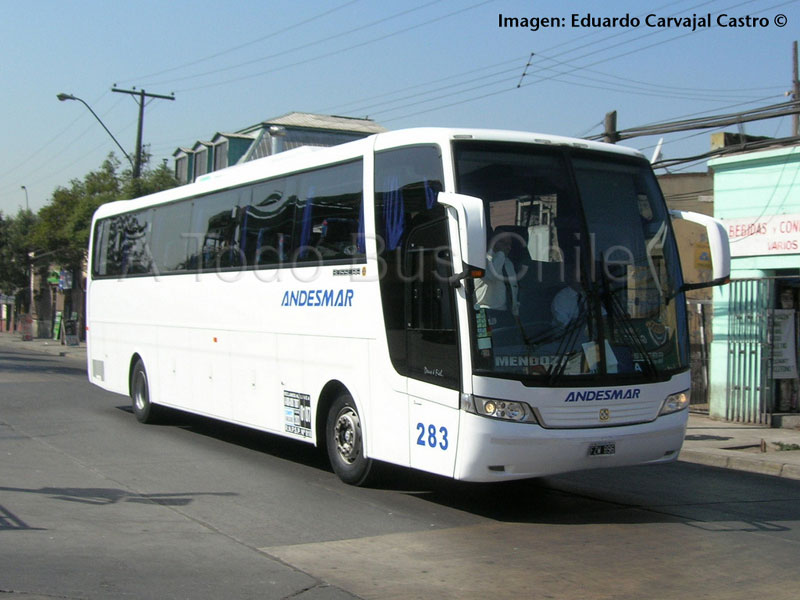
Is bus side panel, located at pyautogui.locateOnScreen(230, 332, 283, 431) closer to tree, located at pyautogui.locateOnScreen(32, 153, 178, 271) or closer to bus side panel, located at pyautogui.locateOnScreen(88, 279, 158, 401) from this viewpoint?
bus side panel, located at pyautogui.locateOnScreen(88, 279, 158, 401)

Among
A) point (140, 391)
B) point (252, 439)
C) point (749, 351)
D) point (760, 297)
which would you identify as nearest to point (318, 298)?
point (252, 439)

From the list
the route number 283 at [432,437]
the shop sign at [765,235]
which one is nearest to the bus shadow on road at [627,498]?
the route number 283 at [432,437]

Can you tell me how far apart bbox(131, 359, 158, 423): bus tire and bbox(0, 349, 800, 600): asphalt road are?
238 cm

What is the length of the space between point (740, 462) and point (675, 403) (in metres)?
4.36

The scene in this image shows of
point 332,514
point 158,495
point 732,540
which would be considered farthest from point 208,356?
point 732,540

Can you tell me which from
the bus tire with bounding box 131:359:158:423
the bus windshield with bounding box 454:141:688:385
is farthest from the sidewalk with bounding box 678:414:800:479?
the bus tire with bounding box 131:359:158:423

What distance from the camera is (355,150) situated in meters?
9.66

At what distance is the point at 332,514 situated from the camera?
838 cm

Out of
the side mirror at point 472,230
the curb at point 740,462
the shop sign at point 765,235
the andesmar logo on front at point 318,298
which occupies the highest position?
the shop sign at point 765,235

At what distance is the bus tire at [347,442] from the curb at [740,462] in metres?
5.51

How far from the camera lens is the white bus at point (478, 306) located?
25.4 ft

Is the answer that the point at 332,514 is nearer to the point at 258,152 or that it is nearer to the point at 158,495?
the point at 158,495

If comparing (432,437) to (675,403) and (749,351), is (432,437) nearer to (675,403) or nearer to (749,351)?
(675,403)

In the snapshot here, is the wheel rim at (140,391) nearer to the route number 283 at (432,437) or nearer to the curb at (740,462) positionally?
the route number 283 at (432,437)
